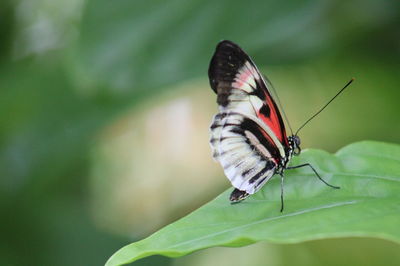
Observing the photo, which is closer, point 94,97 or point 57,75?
point 94,97

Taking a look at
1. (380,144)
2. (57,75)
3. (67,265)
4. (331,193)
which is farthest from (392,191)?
(57,75)

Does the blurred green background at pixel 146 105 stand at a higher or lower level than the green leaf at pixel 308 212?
higher

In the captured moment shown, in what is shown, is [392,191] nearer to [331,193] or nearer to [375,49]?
[331,193]

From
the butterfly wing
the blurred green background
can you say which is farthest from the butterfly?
the blurred green background

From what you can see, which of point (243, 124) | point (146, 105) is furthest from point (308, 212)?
point (146, 105)

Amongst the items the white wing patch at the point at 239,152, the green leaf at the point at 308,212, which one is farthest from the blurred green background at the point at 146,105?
the green leaf at the point at 308,212

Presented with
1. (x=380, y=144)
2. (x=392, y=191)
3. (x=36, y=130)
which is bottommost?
(x=392, y=191)

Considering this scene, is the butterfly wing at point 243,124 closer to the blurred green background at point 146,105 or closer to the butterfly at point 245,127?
the butterfly at point 245,127
